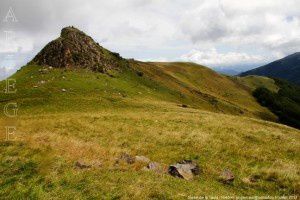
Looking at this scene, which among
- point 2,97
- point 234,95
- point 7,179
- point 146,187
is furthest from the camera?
point 234,95

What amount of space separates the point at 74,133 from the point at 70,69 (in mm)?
35148

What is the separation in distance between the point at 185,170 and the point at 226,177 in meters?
2.30

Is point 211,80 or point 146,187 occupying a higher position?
point 211,80

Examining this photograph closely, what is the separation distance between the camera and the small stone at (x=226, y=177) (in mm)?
18536

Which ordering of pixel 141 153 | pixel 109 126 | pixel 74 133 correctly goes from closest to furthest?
1. pixel 141 153
2. pixel 74 133
3. pixel 109 126

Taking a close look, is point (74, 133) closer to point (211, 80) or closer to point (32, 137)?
point (32, 137)

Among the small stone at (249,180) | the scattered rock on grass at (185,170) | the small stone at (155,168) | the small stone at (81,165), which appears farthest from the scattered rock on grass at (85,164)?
the small stone at (249,180)

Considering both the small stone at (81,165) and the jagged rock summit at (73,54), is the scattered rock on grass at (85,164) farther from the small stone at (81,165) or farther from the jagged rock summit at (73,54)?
the jagged rock summit at (73,54)

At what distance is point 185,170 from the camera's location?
1912 cm

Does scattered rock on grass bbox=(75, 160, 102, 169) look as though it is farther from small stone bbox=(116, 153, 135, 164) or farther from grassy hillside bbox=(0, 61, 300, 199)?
small stone bbox=(116, 153, 135, 164)

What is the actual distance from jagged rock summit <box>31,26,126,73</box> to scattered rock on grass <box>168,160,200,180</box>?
48786mm

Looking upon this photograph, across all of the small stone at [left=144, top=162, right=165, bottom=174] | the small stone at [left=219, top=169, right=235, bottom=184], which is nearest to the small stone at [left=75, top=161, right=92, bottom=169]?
the small stone at [left=144, top=162, right=165, bottom=174]

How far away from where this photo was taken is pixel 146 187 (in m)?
15.3

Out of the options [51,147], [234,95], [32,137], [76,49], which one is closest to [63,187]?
[51,147]
